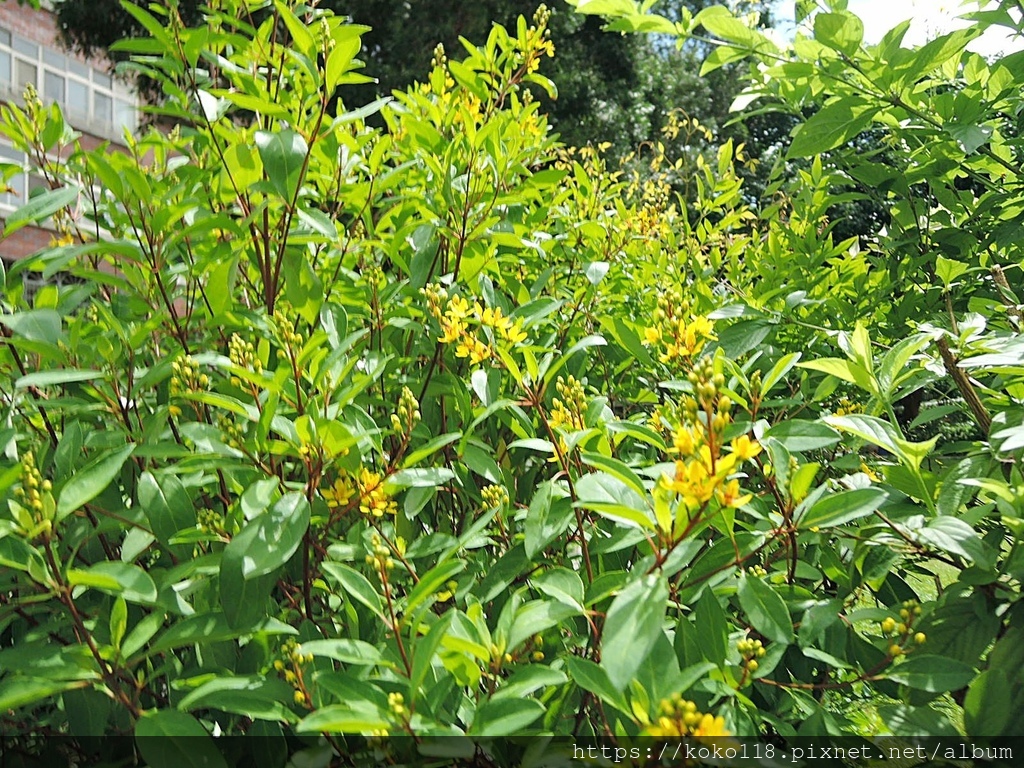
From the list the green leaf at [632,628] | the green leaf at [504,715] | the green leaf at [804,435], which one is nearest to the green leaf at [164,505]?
the green leaf at [504,715]

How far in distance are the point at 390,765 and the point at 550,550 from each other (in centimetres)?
35

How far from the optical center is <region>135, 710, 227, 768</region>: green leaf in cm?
69

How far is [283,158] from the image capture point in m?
0.97

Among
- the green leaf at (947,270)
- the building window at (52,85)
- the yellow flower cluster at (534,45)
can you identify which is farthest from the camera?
the building window at (52,85)

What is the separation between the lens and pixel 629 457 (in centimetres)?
115

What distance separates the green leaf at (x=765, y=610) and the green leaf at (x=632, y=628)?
14 centimetres

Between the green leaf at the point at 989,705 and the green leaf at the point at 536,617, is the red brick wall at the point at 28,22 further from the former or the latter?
the green leaf at the point at 989,705

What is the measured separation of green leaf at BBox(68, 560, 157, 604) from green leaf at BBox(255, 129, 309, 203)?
1.59ft

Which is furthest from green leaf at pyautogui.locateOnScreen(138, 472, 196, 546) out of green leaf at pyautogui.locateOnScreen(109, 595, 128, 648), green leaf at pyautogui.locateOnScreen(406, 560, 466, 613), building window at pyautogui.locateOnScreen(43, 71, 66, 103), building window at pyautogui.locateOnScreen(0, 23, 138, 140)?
building window at pyautogui.locateOnScreen(43, 71, 66, 103)

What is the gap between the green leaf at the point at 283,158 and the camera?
0.96 m

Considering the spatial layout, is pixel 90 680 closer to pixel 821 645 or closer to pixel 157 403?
pixel 157 403

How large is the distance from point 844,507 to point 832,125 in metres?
0.76

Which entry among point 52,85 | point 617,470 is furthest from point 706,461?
point 52,85

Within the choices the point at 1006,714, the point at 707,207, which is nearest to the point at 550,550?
the point at 1006,714
